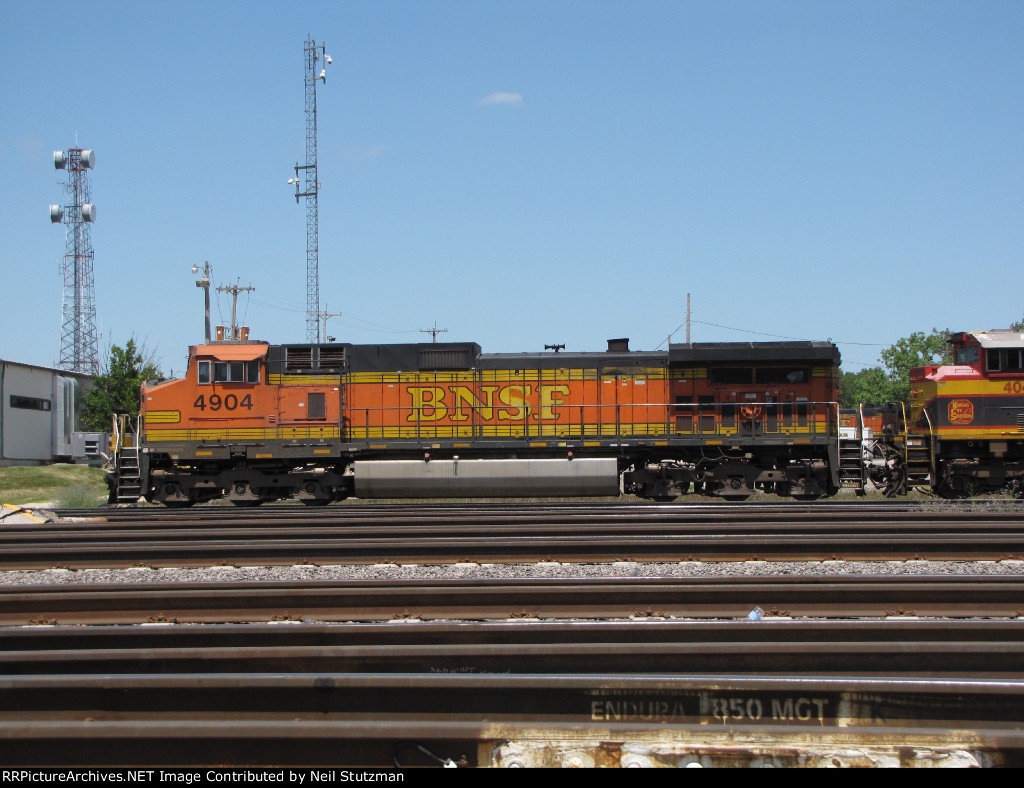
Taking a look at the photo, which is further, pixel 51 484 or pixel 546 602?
pixel 51 484

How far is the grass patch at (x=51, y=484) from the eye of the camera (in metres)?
21.3

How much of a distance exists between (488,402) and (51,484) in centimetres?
1825

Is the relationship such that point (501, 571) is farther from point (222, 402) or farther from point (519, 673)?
point (222, 402)

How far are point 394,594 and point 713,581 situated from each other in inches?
111

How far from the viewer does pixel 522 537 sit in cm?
984

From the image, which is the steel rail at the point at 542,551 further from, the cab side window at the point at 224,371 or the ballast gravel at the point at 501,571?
the cab side window at the point at 224,371

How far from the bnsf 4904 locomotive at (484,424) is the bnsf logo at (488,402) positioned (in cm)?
3

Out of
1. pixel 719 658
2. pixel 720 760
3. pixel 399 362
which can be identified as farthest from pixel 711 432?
pixel 720 760

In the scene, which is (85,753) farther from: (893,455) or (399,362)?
(893,455)

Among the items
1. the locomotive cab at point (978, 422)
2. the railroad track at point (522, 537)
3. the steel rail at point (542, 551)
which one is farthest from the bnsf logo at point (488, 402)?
the locomotive cab at point (978, 422)

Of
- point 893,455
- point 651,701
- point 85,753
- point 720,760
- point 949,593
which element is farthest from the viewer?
point 893,455

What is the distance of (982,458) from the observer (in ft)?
52.0

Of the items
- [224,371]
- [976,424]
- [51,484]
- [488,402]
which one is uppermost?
[224,371]

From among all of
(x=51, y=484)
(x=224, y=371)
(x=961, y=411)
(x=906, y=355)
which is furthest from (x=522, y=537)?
(x=906, y=355)
